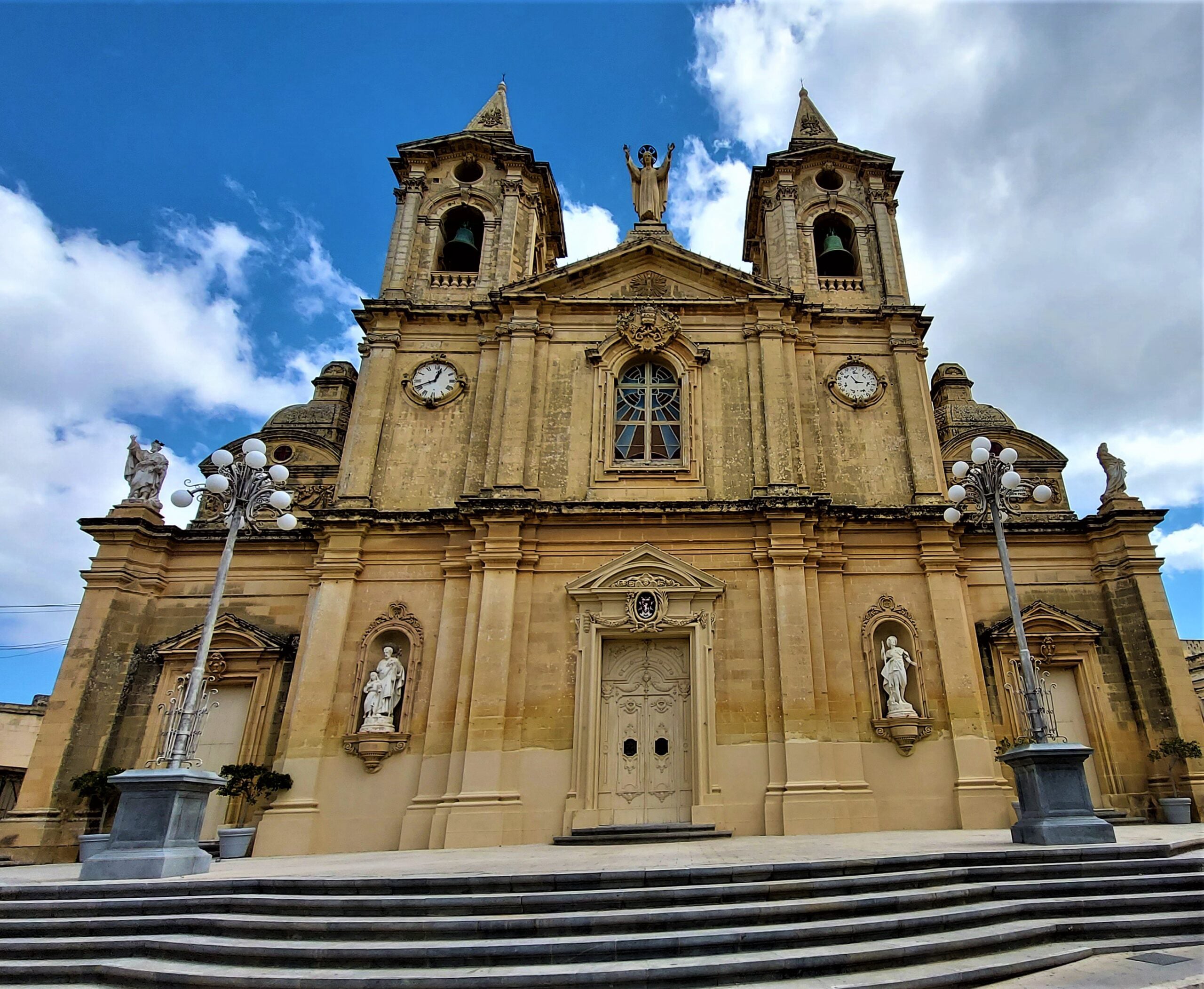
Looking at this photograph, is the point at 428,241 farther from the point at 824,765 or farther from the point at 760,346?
the point at 824,765

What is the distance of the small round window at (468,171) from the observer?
2119 cm

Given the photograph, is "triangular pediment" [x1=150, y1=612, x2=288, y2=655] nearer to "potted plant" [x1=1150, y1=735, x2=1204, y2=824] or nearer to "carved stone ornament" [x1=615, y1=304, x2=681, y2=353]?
"carved stone ornament" [x1=615, y1=304, x2=681, y2=353]

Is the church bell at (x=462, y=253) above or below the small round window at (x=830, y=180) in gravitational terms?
below

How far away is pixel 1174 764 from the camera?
1420cm

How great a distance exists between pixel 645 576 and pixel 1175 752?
10494 mm

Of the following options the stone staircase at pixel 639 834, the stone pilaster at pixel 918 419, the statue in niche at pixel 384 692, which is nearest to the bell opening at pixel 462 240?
the statue in niche at pixel 384 692

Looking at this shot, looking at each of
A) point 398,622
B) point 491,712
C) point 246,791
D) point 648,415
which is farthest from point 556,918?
point 648,415

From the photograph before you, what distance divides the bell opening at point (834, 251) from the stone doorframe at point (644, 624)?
34.1ft

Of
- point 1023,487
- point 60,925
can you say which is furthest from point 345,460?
point 1023,487

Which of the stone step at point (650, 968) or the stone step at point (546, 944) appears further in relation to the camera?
the stone step at point (546, 944)

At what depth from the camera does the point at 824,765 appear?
13.6m

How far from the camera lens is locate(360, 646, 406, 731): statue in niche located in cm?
1413

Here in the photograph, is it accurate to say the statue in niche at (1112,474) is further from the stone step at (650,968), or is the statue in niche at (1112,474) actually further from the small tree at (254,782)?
the small tree at (254,782)

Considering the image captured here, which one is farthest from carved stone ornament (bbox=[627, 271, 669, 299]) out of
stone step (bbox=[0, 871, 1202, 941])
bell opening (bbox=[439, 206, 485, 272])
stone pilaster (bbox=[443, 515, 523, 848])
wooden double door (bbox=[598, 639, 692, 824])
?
stone step (bbox=[0, 871, 1202, 941])
